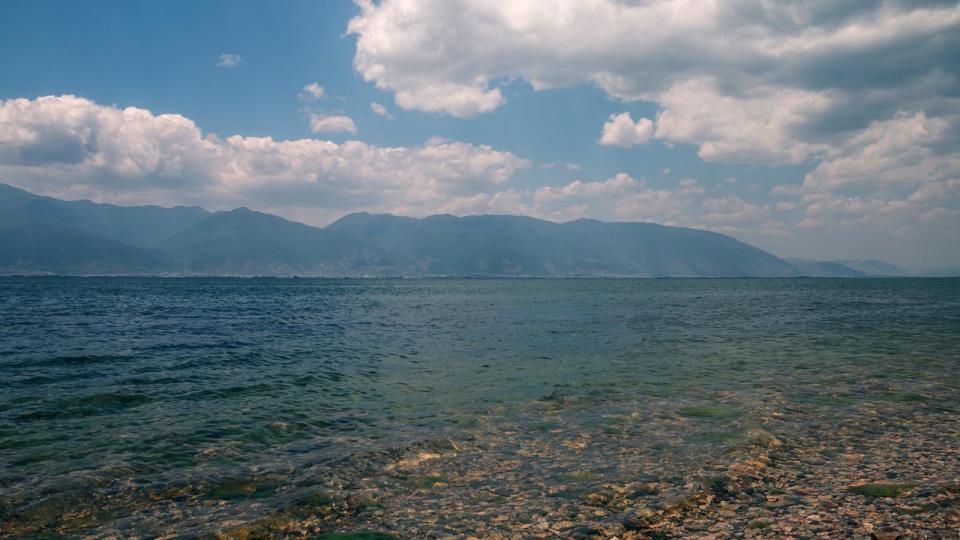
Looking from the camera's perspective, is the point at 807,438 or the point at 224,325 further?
the point at 224,325

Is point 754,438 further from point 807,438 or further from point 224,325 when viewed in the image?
point 224,325

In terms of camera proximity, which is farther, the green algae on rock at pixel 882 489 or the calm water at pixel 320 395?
the calm water at pixel 320 395

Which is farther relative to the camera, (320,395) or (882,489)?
(320,395)

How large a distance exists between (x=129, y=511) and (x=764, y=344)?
42.3 m

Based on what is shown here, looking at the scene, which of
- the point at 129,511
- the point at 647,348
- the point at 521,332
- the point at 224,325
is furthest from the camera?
the point at 224,325

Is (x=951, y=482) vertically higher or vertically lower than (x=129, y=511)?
higher

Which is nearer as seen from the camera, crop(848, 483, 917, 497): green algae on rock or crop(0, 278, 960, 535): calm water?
crop(848, 483, 917, 497): green algae on rock

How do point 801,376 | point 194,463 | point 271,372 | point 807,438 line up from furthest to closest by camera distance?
point 271,372, point 801,376, point 807,438, point 194,463

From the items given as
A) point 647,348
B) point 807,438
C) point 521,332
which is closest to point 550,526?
point 807,438

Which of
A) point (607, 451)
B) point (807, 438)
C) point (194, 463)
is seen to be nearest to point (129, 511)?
point (194, 463)

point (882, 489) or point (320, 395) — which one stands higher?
point (882, 489)

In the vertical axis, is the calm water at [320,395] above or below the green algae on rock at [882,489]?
below

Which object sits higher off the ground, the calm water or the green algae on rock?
the green algae on rock

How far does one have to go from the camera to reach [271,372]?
97.1ft
